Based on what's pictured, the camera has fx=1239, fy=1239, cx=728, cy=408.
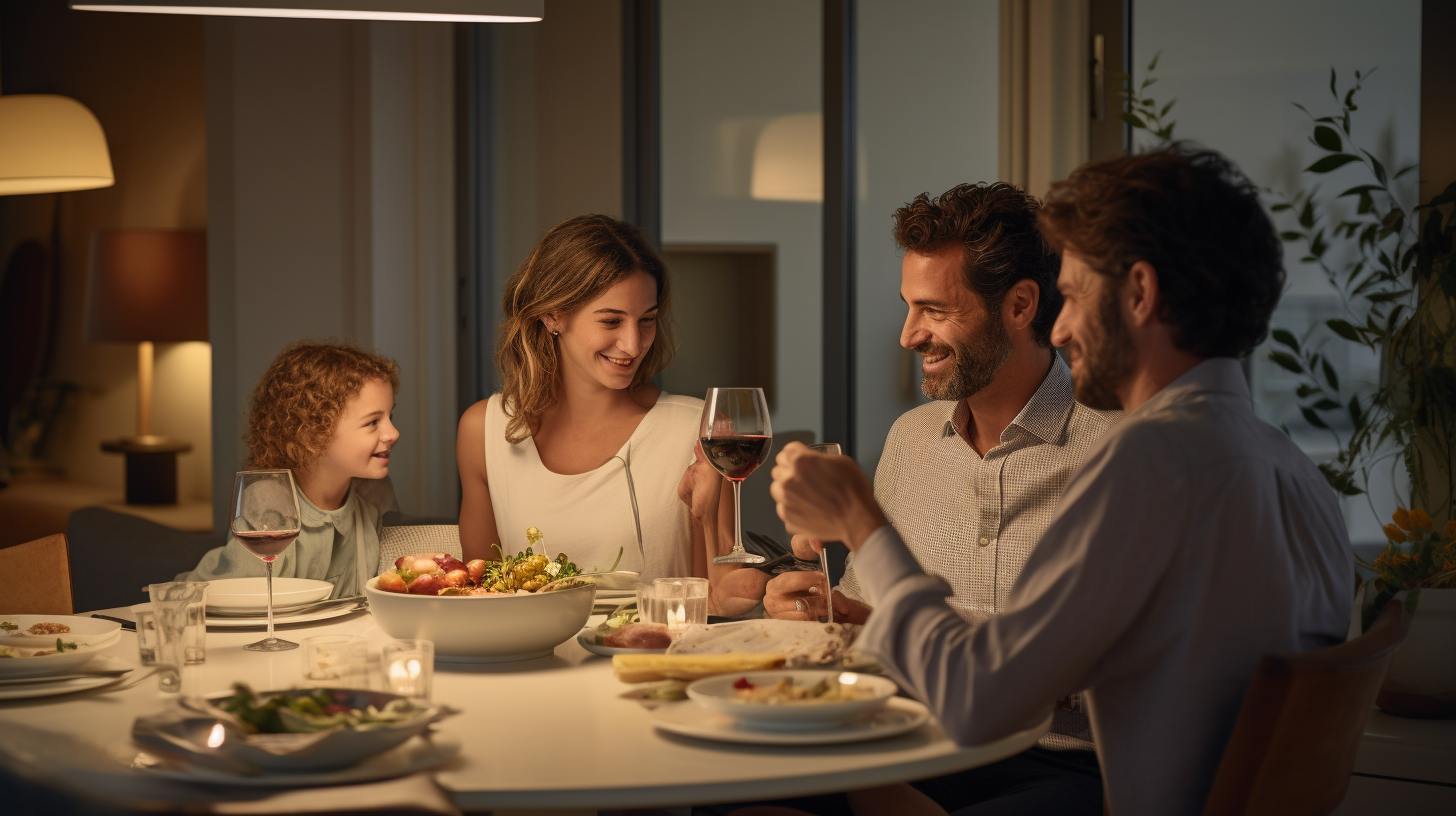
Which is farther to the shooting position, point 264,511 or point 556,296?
point 556,296

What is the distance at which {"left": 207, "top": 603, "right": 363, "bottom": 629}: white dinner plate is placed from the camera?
174cm

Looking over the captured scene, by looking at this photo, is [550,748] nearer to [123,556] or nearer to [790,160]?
[123,556]

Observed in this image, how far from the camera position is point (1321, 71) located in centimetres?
238

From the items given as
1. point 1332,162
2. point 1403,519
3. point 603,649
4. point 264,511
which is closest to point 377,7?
point 264,511

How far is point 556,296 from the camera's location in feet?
8.00

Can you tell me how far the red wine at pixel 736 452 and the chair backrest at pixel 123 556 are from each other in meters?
1.80

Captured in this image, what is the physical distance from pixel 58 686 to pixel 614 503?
1219 mm

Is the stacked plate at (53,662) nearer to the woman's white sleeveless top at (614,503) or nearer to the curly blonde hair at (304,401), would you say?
the curly blonde hair at (304,401)

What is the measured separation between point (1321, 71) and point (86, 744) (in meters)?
2.33

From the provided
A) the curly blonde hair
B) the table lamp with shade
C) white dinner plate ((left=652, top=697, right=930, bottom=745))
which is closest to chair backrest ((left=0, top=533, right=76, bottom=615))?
the curly blonde hair

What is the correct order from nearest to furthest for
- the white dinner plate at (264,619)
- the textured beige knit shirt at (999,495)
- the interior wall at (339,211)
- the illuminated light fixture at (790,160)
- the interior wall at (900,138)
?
the white dinner plate at (264,619) → the textured beige knit shirt at (999,495) → the interior wall at (900,138) → the illuminated light fixture at (790,160) → the interior wall at (339,211)

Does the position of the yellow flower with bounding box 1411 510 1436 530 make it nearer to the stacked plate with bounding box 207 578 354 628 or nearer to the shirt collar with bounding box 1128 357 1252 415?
the shirt collar with bounding box 1128 357 1252 415

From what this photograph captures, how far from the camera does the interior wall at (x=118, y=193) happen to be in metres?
5.16

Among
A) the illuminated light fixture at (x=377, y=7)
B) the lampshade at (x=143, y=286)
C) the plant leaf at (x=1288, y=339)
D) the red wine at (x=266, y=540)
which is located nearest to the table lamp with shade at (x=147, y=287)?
the lampshade at (x=143, y=286)
